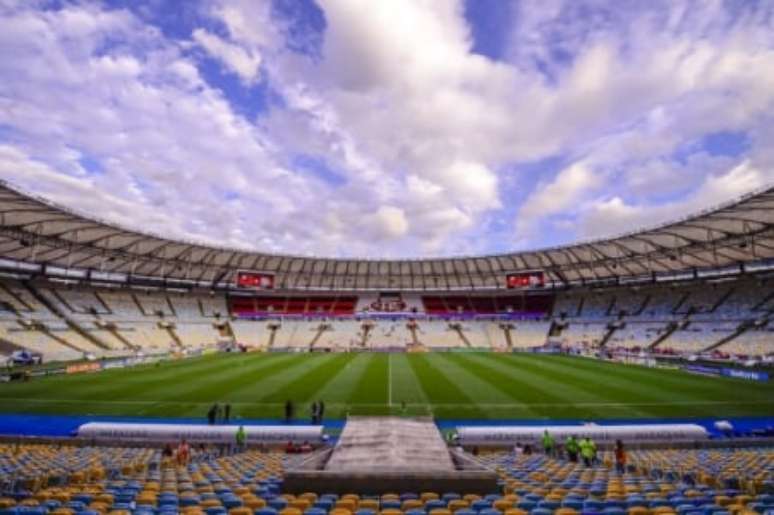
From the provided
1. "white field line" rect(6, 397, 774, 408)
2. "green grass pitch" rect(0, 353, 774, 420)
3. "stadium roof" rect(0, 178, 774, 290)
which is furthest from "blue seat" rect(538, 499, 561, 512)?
"stadium roof" rect(0, 178, 774, 290)

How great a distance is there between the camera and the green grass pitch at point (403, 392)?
82.2 feet

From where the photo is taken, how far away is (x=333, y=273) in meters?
79.3

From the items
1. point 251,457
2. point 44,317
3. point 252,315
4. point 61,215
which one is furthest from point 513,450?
point 252,315

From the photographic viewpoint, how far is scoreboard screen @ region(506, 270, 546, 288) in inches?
2643

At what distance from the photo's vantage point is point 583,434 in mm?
19250

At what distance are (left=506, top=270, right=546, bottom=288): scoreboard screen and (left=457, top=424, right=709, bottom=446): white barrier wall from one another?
1897 inches

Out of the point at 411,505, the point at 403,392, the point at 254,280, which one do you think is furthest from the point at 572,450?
the point at 254,280

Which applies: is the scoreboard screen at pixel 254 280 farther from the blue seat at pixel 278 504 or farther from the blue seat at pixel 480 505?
the blue seat at pixel 480 505

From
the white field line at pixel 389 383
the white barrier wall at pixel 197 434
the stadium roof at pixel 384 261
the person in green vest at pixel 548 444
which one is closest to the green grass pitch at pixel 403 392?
the white field line at pixel 389 383

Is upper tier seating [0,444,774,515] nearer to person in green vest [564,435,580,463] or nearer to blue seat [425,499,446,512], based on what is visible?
blue seat [425,499,446,512]

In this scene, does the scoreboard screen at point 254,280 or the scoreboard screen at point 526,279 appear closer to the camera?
the scoreboard screen at point 526,279

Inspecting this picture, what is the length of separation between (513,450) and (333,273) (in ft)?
205

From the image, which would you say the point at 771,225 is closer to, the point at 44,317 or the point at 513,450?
the point at 513,450

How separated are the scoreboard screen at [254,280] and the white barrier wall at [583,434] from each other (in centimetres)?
5535
